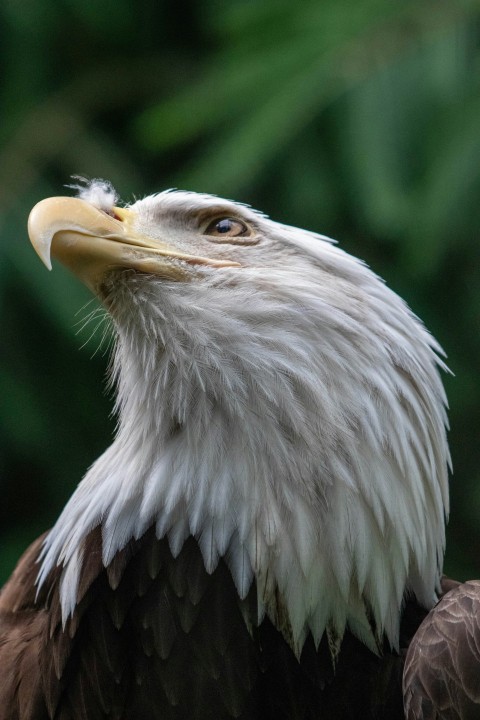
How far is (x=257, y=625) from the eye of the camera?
231 cm

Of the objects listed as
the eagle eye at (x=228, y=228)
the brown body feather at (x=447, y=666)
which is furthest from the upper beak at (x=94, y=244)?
the brown body feather at (x=447, y=666)

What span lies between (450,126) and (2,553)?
2.57 m

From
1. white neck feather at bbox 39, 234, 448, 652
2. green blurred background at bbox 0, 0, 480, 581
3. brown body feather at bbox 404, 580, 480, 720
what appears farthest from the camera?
green blurred background at bbox 0, 0, 480, 581

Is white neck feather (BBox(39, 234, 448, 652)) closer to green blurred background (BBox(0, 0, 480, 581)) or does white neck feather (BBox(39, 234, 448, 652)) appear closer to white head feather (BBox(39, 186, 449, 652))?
white head feather (BBox(39, 186, 449, 652))

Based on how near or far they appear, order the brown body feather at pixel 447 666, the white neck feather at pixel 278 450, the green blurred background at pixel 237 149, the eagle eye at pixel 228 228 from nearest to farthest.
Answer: the brown body feather at pixel 447 666
the white neck feather at pixel 278 450
the eagle eye at pixel 228 228
the green blurred background at pixel 237 149

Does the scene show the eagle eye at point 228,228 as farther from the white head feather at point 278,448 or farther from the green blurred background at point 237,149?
the green blurred background at point 237,149

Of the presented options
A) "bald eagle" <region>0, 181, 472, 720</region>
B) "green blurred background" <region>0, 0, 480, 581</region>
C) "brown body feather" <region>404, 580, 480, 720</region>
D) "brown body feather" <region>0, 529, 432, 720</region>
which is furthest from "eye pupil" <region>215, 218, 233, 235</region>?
"brown body feather" <region>404, 580, 480, 720</region>

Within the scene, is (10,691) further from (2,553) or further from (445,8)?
(445,8)

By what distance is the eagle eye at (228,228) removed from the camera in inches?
104

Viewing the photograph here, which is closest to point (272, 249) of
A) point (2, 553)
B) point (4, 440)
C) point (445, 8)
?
point (445, 8)

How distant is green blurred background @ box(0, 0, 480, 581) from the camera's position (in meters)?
3.96

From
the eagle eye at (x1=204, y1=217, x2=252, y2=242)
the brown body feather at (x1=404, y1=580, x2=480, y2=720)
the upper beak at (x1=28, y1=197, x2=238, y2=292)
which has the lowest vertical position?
the brown body feather at (x1=404, y1=580, x2=480, y2=720)

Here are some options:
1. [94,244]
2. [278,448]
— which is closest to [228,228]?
[94,244]

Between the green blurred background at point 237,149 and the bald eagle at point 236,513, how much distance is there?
102 centimetres
